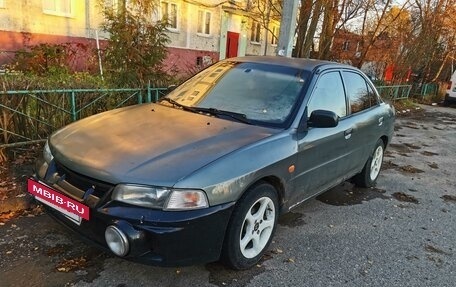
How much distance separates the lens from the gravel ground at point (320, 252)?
2.90 metres

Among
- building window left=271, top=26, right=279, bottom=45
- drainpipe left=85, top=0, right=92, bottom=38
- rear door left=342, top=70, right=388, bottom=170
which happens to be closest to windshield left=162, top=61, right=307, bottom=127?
rear door left=342, top=70, right=388, bottom=170

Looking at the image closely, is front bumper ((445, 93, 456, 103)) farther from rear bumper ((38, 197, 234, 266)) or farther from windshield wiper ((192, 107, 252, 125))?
rear bumper ((38, 197, 234, 266))

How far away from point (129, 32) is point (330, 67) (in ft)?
11.0

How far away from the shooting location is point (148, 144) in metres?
2.86

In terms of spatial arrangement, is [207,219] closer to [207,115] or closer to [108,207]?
[108,207]

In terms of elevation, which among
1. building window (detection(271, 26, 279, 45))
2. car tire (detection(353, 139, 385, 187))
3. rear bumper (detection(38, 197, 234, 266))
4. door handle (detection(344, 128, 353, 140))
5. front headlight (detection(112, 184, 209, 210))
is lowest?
car tire (detection(353, 139, 385, 187))

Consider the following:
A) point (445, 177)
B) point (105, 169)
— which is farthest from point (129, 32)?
point (445, 177)

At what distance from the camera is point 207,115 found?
11.6ft

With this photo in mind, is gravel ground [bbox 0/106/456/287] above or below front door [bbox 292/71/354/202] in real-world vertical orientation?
below

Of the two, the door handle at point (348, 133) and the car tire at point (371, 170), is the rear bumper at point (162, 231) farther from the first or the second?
the car tire at point (371, 170)

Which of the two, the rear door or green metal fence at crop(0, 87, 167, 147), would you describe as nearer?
the rear door

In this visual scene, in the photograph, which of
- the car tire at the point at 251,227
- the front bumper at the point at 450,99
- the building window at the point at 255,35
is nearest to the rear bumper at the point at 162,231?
the car tire at the point at 251,227

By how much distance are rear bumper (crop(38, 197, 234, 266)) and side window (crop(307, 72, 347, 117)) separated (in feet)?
5.09

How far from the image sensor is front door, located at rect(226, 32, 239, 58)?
82.0 ft
